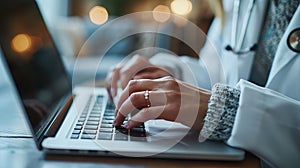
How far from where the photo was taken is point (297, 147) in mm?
505

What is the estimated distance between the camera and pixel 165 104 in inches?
20.7

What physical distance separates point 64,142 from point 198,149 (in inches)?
7.5

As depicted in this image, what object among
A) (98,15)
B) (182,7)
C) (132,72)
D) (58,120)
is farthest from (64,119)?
(98,15)

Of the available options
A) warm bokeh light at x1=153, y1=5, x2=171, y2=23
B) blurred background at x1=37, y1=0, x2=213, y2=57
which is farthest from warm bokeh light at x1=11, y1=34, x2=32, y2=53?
warm bokeh light at x1=153, y1=5, x2=171, y2=23

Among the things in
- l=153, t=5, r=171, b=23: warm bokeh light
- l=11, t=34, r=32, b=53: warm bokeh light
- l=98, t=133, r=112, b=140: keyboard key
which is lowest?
l=153, t=5, r=171, b=23: warm bokeh light

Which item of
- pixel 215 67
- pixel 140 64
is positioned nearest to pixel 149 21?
pixel 215 67

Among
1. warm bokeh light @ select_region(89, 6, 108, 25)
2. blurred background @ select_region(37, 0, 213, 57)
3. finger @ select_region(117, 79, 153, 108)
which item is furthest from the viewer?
warm bokeh light @ select_region(89, 6, 108, 25)

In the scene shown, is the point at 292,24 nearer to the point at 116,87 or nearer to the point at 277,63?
the point at 277,63

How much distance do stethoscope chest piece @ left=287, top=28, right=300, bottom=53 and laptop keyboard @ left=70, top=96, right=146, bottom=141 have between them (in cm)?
32

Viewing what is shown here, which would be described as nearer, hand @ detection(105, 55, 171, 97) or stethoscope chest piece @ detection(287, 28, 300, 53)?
stethoscope chest piece @ detection(287, 28, 300, 53)

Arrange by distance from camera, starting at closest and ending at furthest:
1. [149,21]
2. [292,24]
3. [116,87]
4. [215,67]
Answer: [292,24] < [116,87] < [215,67] < [149,21]

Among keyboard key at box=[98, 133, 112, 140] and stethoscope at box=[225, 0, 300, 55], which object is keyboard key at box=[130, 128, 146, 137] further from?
stethoscope at box=[225, 0, 300, 55]

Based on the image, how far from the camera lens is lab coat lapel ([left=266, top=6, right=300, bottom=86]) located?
24.8 inches

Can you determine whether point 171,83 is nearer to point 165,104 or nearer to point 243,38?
point 165,104
